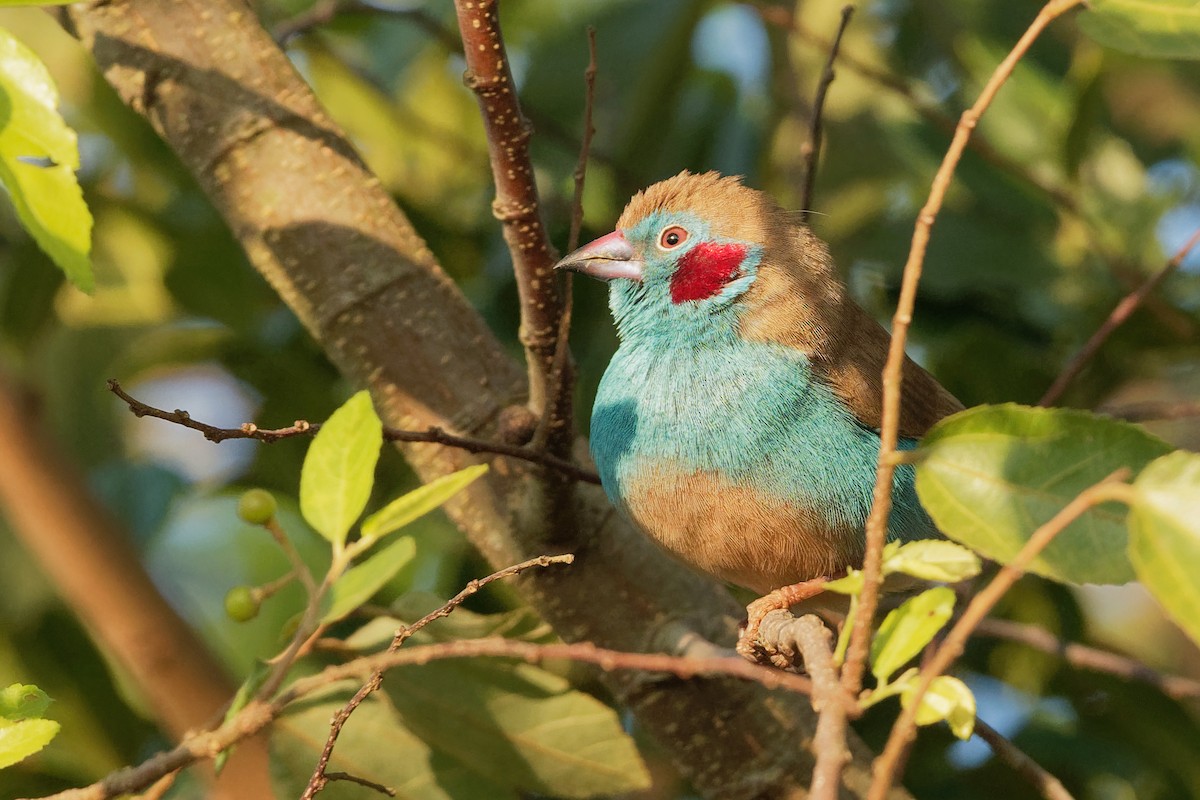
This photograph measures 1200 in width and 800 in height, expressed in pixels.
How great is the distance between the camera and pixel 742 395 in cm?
285

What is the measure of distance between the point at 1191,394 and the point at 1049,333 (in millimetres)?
896

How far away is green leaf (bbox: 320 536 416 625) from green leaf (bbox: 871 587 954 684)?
0.68 meters

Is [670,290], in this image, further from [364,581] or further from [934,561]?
[934,561]

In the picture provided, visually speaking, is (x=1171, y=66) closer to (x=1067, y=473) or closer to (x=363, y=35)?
(x=363, y=35)

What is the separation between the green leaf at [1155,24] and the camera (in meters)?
2.11

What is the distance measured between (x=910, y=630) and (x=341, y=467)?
0.85m

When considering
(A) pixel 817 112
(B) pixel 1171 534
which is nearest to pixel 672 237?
(A) pixel 817 112

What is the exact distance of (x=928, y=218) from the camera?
5.53 feet

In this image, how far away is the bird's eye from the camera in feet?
10.8

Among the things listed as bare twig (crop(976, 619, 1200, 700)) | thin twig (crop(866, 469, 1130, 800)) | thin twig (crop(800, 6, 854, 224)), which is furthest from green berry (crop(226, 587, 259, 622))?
bare twig (crop(976, 619, 1200, 700))

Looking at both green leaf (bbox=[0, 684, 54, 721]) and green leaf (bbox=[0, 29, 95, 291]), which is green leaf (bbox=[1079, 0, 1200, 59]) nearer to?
green leaf (bbox=[0, 29, 95, 291])

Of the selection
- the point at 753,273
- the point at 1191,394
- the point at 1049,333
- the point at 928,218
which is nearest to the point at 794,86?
the point at 1049,333

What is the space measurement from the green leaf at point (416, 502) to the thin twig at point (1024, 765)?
0.98m

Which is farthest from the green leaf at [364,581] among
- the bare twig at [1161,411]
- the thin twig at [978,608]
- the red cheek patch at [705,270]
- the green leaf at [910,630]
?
the bare twig at [1161,411]
